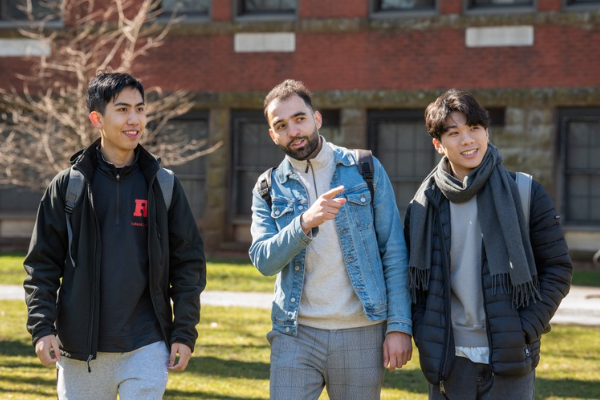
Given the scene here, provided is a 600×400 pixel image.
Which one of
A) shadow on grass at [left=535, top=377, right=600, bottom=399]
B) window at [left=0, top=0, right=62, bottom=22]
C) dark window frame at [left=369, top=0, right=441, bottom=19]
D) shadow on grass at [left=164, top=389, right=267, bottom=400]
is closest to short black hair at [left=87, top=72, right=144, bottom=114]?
shadow on grass at [left=164, top=389, right=267, bottom=400]

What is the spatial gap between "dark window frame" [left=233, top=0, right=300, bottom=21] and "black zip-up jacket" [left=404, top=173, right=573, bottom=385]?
1228 centimetres

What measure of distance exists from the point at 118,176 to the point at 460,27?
11815 millimetres

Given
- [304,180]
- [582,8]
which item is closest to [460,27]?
[582,8]

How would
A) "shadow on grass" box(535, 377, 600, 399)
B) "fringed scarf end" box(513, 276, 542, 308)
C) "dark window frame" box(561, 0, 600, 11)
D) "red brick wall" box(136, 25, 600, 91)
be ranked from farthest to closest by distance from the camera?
1. "red brick wall" box(136, 25, 600, 91)
2. "dark window frame" box(561, 0, 600, 11)
3. "shadow on grass" box(535, 377, 600, 399)
4. "fringed scarf end" box(513, 276, 542, 308)

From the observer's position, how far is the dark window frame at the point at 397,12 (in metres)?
15.3

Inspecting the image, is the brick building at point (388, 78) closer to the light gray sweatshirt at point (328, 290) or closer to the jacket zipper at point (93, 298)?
the light gray sweatshirt at point (328, 290)

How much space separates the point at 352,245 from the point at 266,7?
12815 mm

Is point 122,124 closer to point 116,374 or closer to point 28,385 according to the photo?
point 116,374

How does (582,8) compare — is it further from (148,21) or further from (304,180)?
(304,180)

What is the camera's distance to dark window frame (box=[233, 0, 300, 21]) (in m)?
15.9

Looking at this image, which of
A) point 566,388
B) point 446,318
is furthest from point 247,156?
point 446,318

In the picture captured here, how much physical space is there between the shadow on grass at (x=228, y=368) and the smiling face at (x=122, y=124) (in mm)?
3776

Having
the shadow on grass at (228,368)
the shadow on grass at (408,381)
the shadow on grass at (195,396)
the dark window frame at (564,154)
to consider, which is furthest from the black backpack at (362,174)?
the dark window frame at (564,154)

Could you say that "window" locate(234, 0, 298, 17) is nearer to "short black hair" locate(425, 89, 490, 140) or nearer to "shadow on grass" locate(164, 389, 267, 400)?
"shadow on grass" locate(164, 389, 267, 400)
